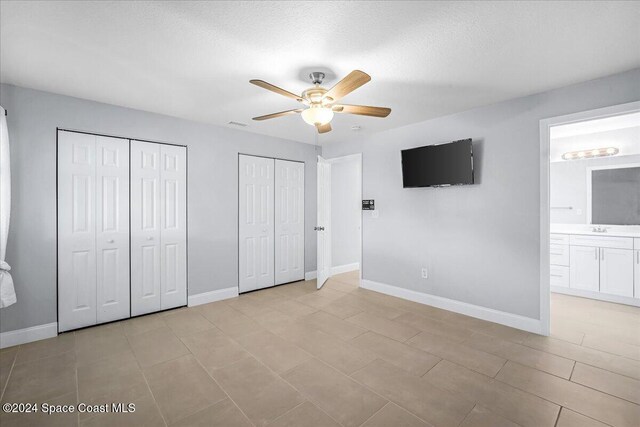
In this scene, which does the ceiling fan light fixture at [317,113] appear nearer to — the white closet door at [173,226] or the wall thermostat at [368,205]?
the white closet door at [173,226]

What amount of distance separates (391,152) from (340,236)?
2.22 metres

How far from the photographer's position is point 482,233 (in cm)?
353

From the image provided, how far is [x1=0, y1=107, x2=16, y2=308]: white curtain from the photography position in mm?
2598

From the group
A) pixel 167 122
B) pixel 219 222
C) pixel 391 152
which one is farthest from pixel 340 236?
pixel 167 122

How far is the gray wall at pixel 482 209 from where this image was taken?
3.09 metres

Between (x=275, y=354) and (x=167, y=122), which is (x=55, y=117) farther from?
(x=275, y=354)

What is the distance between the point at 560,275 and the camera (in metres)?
4.47

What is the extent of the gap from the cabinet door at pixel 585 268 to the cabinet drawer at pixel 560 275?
6 cm

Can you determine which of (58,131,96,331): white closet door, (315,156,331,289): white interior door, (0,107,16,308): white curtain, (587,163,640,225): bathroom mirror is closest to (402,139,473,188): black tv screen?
(315,156,331,289): white interior door

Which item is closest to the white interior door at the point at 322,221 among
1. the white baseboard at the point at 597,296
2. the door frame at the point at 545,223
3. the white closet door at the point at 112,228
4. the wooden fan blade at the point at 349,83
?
the wooden fan blade at the point at 349,83

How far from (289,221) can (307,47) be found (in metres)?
3.34

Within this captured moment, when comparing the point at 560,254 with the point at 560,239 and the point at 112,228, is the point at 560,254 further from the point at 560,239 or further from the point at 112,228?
the point at 112,228

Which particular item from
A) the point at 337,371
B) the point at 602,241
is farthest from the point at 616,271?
the point at 337,371

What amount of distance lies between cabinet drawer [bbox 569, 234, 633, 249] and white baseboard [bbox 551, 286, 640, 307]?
68 centimetres
